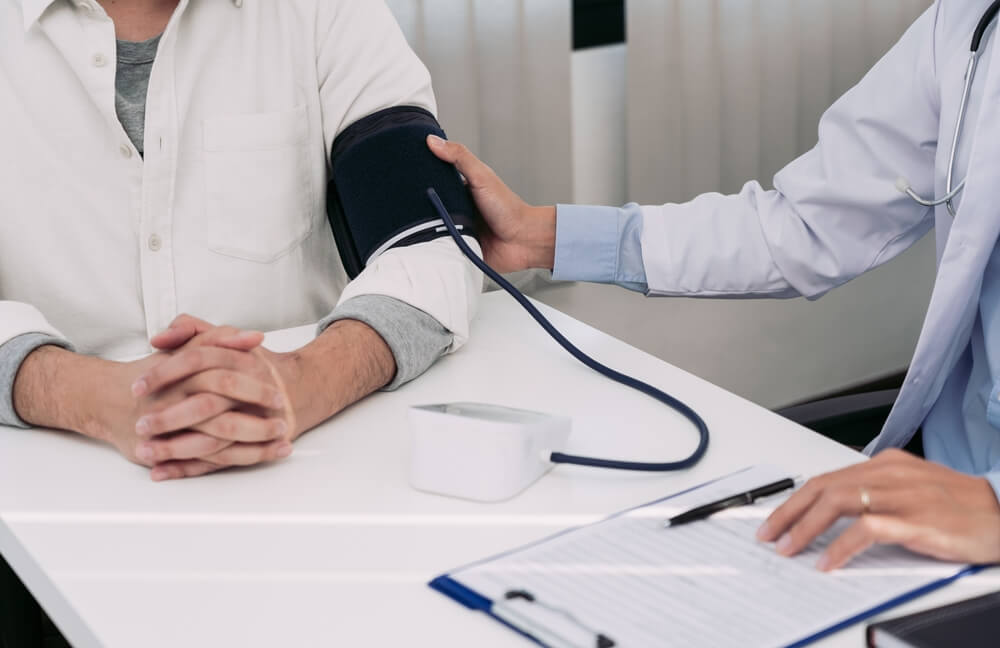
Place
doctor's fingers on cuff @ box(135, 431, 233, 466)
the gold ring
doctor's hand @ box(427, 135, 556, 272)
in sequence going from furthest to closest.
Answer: doctor's hand @ box(427, 135, 556, 272), doctor's fingers on cuff @ box(135, 431, 233, 466), the gold ring

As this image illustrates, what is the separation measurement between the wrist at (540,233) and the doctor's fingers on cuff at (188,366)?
485 millimetres

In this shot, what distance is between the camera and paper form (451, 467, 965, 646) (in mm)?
677

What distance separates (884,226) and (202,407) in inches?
33.0

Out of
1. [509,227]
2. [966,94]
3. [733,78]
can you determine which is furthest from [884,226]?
[733,78]

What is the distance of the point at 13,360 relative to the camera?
1.03m

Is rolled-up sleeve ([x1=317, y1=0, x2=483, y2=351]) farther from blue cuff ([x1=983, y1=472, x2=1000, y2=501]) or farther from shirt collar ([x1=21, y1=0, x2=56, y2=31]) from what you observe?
blue cuff ([x1=983, y1=472, x2=1000, y2=501])

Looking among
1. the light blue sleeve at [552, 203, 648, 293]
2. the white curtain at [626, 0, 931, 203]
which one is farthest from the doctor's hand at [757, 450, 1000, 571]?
the white curtain at [626, 0, 931, 203]

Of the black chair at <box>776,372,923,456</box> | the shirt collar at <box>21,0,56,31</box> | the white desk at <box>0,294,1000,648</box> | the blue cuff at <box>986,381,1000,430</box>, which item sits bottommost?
the black chair at <box>776,372,923,456</box>

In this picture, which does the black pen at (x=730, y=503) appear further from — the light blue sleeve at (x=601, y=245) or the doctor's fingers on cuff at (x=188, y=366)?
the light blue sleeve at (x=601, y=245)

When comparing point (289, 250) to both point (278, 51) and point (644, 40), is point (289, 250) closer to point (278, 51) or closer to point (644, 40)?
point (278, 51)

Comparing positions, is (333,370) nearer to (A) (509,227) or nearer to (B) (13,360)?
(B) (13,360)

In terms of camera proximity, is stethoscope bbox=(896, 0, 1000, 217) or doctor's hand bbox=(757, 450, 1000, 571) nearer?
doctor's hand bbox=(757, 450, 1000, 571)

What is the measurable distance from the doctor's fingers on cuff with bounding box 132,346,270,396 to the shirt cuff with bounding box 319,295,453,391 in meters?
0.15

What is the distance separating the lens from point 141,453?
0.91 metres
